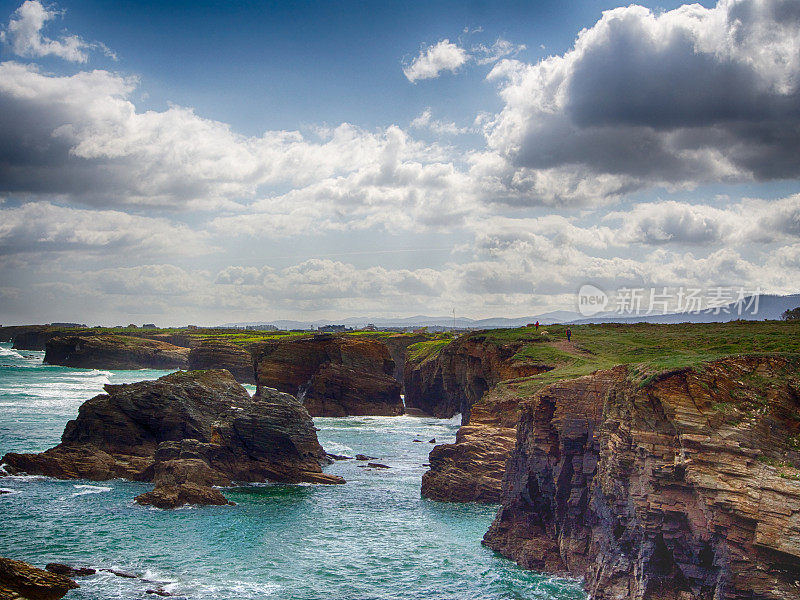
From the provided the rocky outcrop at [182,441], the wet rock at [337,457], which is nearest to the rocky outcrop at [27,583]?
the rocky outcrop at [182,441]

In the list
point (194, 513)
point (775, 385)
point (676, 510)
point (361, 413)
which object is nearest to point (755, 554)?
point (676, 510)

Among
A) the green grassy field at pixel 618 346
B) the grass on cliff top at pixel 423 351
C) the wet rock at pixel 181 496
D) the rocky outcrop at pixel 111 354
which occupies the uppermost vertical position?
the green grassy field at pixel 618 346

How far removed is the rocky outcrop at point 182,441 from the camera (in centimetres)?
5084

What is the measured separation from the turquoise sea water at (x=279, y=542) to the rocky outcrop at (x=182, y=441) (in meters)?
2.07

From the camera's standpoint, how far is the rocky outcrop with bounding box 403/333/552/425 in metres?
72.2

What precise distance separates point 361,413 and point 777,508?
8185 cm

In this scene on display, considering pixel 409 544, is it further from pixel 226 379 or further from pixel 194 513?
pixel 226 379

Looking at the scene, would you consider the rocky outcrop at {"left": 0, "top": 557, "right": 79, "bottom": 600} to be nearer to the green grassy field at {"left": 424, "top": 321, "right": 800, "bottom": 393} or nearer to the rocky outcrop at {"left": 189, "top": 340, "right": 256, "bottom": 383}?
the green grassy field at {"left": 424, "top": 321, "right": 800, "bottom": 393}

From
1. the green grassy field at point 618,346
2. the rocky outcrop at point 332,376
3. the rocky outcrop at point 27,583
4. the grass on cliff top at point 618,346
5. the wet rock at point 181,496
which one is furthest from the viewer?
the rocky outcrop at point 332,376

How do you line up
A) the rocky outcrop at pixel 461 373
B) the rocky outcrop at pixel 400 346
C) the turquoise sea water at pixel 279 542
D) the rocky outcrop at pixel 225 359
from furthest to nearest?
the rocky outcrop at pixel 400 346 → the rocky outcrop at pixel 225 359 → the rocky outcrop at pixel 461 373 → the turquoise sea water at pixel 279 542

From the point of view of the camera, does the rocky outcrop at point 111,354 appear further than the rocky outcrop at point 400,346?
Yes

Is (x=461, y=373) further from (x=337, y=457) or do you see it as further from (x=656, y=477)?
(x=656, y=477)

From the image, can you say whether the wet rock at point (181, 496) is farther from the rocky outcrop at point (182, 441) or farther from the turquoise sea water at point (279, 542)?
the rocky outcrop at point (182, 441)

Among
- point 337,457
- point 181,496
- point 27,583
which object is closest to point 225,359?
point 337,457
